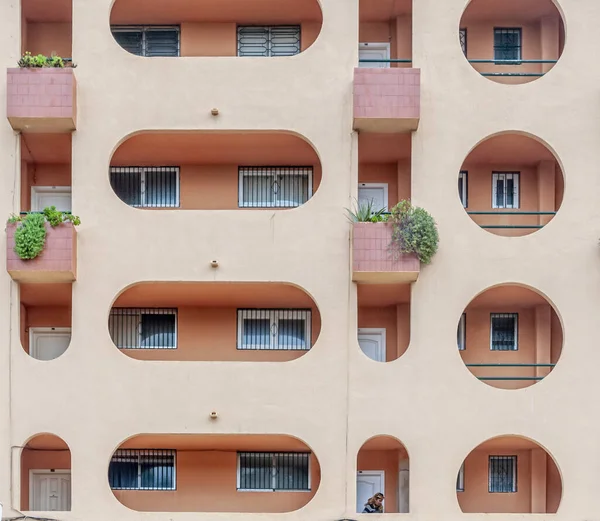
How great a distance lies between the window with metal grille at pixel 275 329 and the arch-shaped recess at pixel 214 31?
6.75m

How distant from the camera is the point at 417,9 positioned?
2031cm

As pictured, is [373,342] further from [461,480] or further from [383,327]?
[461,480]

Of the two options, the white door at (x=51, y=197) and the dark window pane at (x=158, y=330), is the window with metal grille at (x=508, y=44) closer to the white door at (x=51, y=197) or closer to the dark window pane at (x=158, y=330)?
the dark window pane at (x=158, y=330)

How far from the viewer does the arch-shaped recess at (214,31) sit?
2177cm

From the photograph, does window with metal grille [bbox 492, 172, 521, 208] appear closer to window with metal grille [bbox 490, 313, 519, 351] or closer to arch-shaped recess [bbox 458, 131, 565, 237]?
arch-shaped recess [bbox 458, 131, 565, 237]

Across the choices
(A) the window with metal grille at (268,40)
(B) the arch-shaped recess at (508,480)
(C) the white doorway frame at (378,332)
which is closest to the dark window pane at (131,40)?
(A) the window with metal grille at (268,40)

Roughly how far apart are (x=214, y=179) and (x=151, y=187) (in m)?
1.69

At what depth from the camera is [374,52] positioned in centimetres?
2228

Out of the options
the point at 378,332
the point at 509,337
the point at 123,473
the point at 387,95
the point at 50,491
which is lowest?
the point at 50,491

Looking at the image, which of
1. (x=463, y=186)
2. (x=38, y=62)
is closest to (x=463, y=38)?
(x=463, y=186)

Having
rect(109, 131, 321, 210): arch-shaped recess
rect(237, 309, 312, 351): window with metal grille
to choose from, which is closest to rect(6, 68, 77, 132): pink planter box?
rect(109, 131, 321, 210): arch-shaped recess

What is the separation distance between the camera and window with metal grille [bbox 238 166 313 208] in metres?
22.0

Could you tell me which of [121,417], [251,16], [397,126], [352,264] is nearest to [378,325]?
[352,264]

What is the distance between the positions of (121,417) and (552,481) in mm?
10725
